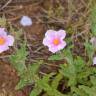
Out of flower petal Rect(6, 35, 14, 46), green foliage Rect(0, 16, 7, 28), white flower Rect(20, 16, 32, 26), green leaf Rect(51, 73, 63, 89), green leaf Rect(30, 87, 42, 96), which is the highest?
white flower Rect(20, 16, 32, 26)

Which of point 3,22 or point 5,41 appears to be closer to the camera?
point 5,41

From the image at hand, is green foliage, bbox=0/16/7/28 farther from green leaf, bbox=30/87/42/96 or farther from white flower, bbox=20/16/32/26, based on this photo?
green leaf, bbox=30/87/42/96

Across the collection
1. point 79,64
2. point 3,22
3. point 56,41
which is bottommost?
point 79,64

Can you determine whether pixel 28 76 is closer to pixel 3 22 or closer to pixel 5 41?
pixel 5 41

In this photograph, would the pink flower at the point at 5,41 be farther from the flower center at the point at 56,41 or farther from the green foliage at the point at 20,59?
the flower center at the point at 56,41

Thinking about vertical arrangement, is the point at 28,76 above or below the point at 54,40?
below

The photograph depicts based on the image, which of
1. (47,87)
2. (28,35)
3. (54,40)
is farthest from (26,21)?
(47,87)

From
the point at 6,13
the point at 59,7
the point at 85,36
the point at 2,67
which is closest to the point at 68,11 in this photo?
the point at 59,7

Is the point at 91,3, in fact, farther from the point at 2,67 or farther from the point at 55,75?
the point at 2,67

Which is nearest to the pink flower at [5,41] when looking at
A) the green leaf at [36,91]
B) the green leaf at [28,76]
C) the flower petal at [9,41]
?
the flower petal at [9,41]

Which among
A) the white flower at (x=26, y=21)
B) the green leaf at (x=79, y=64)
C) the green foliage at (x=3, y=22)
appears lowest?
the green leaf at (x=79, y=64)

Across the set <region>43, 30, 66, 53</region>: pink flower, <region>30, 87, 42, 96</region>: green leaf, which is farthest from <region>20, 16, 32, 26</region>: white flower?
<region>30, 87, 42, 96</region>: green leaf
